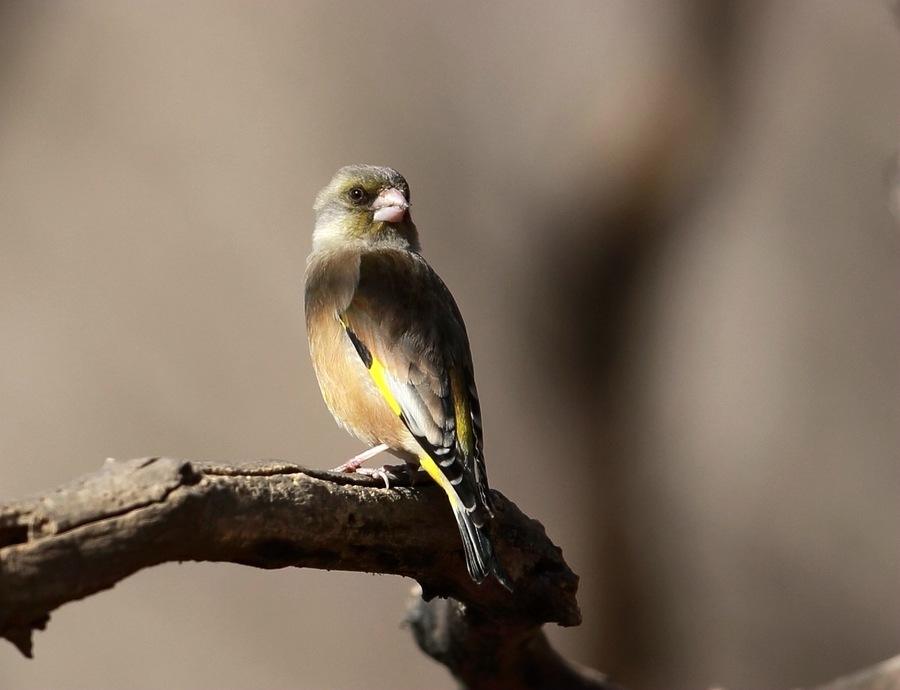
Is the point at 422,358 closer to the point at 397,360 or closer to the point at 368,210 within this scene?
the point at 397,360

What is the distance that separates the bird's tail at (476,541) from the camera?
351cm

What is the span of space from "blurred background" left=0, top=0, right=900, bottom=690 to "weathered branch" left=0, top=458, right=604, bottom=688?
12.1ft

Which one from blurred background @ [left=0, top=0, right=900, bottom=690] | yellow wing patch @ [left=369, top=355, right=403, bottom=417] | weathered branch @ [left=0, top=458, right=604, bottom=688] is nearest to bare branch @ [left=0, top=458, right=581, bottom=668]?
weathered branch @ [left=0, top=458, right=604, bottom=688]

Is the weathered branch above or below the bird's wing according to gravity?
below

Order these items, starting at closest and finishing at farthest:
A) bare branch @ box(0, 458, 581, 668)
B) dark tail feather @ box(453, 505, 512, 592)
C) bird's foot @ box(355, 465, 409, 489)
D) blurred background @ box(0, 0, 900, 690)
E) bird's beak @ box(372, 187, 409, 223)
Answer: bare branch @ box(0, 458, 581, 668) → dark tail feather @ box(453, 505, 512, 592) → bird's foot @ box(355, 465, 409, 489) → bird's beak @ box(372, 187, 409, 223) → blurred background @ box(0, 0, 900, 690)

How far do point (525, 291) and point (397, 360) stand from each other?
14.2 feet

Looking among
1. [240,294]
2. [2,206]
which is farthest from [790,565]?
[2,206]

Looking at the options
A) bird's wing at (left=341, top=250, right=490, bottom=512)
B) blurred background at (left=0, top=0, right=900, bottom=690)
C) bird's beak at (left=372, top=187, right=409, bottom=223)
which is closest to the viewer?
bird's wing at (left=341, top=250, right=490, bottom=512)

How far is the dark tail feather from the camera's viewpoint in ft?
11.5

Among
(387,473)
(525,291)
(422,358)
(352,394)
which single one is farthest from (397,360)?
(525,291)

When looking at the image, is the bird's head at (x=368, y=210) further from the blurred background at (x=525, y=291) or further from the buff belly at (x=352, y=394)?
the blurred background at (x=525, y=291)

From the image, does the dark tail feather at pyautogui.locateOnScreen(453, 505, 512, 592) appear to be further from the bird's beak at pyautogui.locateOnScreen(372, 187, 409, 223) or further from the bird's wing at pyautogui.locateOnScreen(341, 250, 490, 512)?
the bird's beak at pyautogui.locateOnScreen(372, 187, 409, 223)

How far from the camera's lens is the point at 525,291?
27.7 ft

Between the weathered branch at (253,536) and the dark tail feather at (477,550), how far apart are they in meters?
0.13
